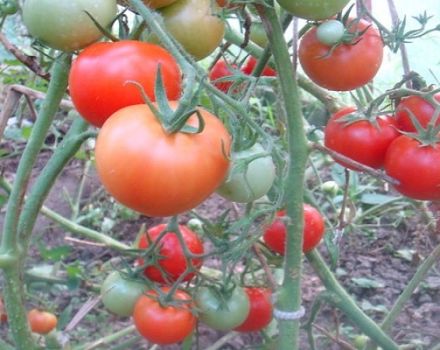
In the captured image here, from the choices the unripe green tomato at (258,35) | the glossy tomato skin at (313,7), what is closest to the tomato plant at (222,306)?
the unripe green tomato at (258,35)

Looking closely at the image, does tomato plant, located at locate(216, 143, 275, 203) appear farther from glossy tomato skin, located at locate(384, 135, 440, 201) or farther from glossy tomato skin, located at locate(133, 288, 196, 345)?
glossy tomato skin, located at locate(133, 288, 196, 345)

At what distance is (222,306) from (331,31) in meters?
0.48

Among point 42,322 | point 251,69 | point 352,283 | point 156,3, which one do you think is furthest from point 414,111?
point 352,283

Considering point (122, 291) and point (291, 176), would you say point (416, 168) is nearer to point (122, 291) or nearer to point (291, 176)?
point (291, 176)

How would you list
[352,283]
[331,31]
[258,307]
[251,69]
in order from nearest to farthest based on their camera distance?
[331,31]
[251,69]
[258,307]
[352,283]

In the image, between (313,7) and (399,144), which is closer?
(313,7)

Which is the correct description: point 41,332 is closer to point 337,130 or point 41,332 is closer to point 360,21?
point 337,130

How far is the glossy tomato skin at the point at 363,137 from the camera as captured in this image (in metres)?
0.80

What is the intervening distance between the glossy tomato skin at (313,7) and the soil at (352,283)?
829 millimetres

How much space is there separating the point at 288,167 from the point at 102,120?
0.27 meters

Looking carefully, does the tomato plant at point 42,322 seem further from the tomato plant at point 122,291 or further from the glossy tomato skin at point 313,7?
the glossy tomato skin at point 313,7

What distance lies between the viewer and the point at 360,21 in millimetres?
755

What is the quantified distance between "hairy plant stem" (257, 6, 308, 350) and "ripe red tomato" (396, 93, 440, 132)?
15 centimetres

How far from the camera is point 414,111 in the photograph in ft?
2.60
